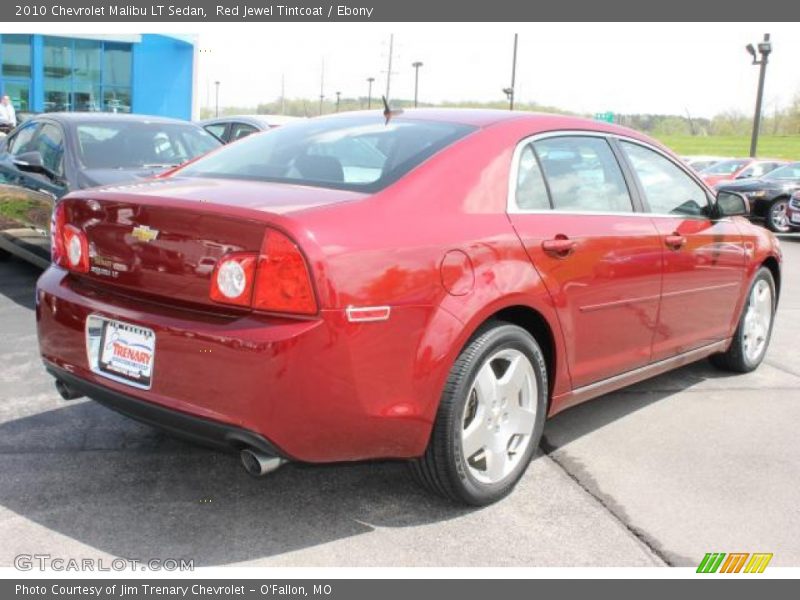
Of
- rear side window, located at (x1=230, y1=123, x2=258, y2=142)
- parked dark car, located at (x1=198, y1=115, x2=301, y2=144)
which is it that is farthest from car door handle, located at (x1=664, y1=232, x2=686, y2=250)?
rear side window, located at (x1=230, y1=123, x2=258, y2=142)

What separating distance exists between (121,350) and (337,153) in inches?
48.1

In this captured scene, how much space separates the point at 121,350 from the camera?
3025mm

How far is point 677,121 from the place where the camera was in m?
91.5

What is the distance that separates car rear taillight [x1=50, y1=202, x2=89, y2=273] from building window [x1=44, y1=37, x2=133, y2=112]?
31860 millimetres

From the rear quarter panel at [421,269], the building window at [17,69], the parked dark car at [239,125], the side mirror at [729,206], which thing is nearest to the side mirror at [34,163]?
the rear quarter panel at [421,269]

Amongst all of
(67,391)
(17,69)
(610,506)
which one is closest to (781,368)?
(610,506)

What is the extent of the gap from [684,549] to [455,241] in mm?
1398

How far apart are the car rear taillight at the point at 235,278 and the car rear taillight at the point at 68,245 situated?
741 millimetres

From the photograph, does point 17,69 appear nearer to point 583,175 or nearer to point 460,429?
point 583,175

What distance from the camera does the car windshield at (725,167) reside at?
21766 mm

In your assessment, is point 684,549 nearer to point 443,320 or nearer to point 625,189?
point 443,320

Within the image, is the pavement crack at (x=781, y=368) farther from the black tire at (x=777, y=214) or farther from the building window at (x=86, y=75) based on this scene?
the building window at (x=86, y=75)
